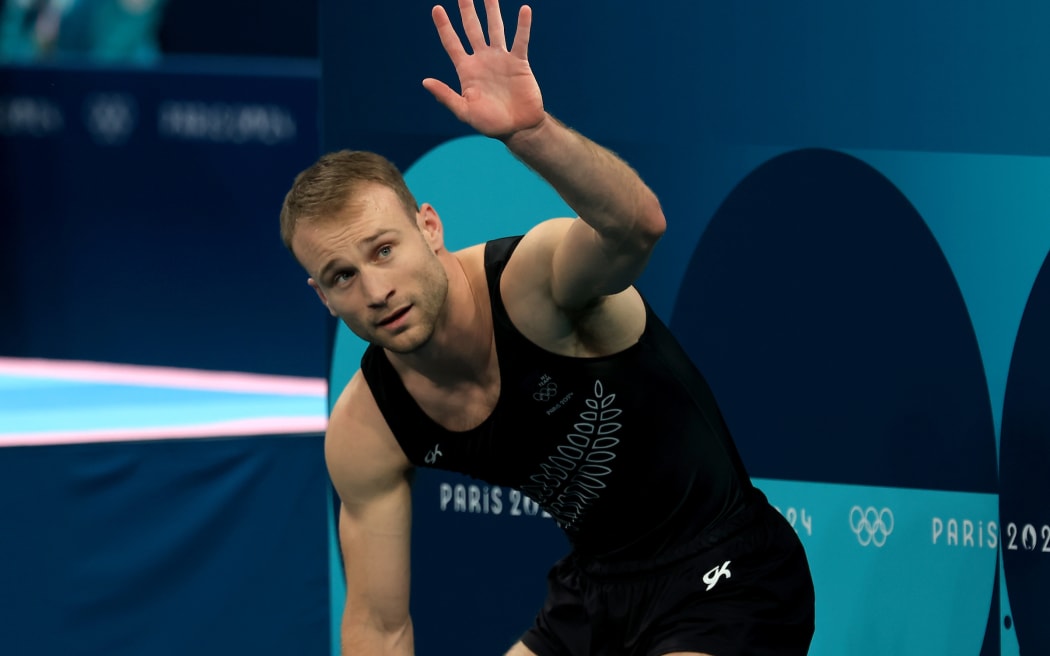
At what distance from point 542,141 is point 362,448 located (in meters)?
0.93

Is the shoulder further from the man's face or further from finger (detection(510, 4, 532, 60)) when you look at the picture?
finger (detection(510, 4, 532, 60))

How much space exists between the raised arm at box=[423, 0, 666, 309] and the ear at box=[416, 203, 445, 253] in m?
0.38

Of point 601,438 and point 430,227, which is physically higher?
point 430,227

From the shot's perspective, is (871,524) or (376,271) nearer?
(376,271)

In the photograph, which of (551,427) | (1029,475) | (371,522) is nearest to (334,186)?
(551,427)

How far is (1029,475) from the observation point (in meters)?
3.56

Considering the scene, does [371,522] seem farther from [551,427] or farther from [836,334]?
[836,334]

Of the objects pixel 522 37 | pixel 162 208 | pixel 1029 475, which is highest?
pixel 162 208

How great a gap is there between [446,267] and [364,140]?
1.44 meters

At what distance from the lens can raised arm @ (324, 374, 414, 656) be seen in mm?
3266

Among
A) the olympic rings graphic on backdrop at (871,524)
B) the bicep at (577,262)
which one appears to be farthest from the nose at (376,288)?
the olympic rings graphic on backdrop at (871,524)

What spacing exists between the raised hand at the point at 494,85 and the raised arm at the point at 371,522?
2.73 ft

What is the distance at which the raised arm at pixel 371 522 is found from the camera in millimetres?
3266

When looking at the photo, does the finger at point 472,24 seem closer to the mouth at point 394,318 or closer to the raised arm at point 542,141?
the raised arm at point 542,141
